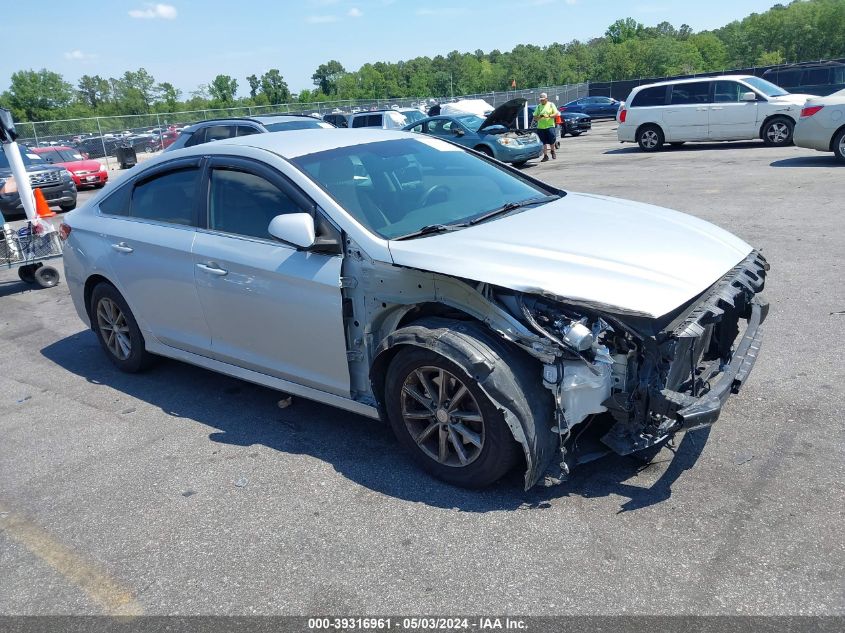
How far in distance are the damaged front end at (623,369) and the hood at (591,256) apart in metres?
0.09

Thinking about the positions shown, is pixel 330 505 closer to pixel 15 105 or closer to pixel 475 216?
pixel 475 216

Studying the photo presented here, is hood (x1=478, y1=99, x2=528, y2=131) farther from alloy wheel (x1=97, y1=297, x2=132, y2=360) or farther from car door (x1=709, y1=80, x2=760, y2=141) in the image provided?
alloy wheel (x1=97, y1=297, x2=132, y2=360)

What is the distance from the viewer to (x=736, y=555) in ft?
9.82

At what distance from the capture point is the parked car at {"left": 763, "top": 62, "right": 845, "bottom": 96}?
87.2ft

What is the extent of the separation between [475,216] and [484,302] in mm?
927

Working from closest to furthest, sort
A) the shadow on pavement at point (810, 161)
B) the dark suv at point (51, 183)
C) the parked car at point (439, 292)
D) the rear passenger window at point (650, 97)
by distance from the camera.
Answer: the parked car at point (439, 292) < the shadow on pavement at point (810, 161) < the dark suv at point (51, 183) < the rear passenger window at point (650, 97)

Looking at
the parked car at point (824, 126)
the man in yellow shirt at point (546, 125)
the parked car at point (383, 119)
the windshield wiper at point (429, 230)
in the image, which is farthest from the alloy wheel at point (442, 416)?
the parked car at point (383, 119)

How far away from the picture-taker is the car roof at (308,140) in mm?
4477

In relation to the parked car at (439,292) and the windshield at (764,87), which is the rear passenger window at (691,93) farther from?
the parked car at (439,292)

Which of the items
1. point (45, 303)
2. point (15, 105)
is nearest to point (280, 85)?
point (15, 105)

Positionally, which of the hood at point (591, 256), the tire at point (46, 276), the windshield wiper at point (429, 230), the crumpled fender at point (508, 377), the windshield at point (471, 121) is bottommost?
the tire at point (46, 276)

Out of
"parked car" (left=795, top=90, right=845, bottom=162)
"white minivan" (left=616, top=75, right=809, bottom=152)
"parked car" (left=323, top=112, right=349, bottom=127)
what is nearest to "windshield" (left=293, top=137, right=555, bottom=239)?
"parked car" (left=795, top=90, right=845, bottom=162)

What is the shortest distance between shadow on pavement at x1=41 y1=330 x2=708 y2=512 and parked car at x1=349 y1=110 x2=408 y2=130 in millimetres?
16234

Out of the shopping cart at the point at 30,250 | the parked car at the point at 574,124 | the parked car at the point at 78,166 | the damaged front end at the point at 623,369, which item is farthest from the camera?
the parked car at the point at 574,124
